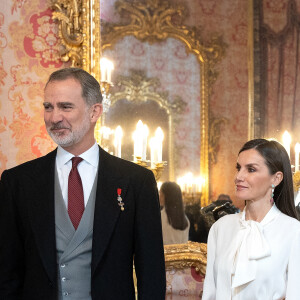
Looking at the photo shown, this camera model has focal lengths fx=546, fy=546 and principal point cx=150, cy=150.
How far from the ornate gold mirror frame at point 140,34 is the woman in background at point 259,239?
782 mm

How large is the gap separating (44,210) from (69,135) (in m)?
0.26

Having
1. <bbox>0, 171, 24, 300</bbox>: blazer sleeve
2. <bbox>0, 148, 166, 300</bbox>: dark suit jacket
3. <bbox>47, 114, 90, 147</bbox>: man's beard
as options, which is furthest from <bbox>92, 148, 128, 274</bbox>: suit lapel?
<bbox>0, 171, 24, 300</bbox>: blazer sleeve

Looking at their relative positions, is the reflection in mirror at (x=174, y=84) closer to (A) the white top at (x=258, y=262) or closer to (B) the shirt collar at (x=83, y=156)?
(A) the white top at (x=258, y=262)

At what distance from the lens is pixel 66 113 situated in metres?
1.79

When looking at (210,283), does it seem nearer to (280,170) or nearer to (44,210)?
(280,170)

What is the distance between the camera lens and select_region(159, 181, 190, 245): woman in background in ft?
9.93

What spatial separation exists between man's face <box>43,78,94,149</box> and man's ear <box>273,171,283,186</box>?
902 mm

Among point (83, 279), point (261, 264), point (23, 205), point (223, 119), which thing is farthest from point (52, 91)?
point (223, 119)

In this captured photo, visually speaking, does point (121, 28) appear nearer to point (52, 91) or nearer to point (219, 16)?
point (219, 16)

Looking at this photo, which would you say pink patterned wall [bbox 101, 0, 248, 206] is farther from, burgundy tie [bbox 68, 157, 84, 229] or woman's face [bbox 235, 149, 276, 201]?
burgundy tie [bbox 68, 157, 84, 229]

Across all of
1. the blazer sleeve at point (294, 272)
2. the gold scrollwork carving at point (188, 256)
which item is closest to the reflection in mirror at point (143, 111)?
the gold scrollwork carving at point (188, 256)

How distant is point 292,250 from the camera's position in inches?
85.3

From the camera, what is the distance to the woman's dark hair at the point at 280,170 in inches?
91.4

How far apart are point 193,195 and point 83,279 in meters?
1.43
